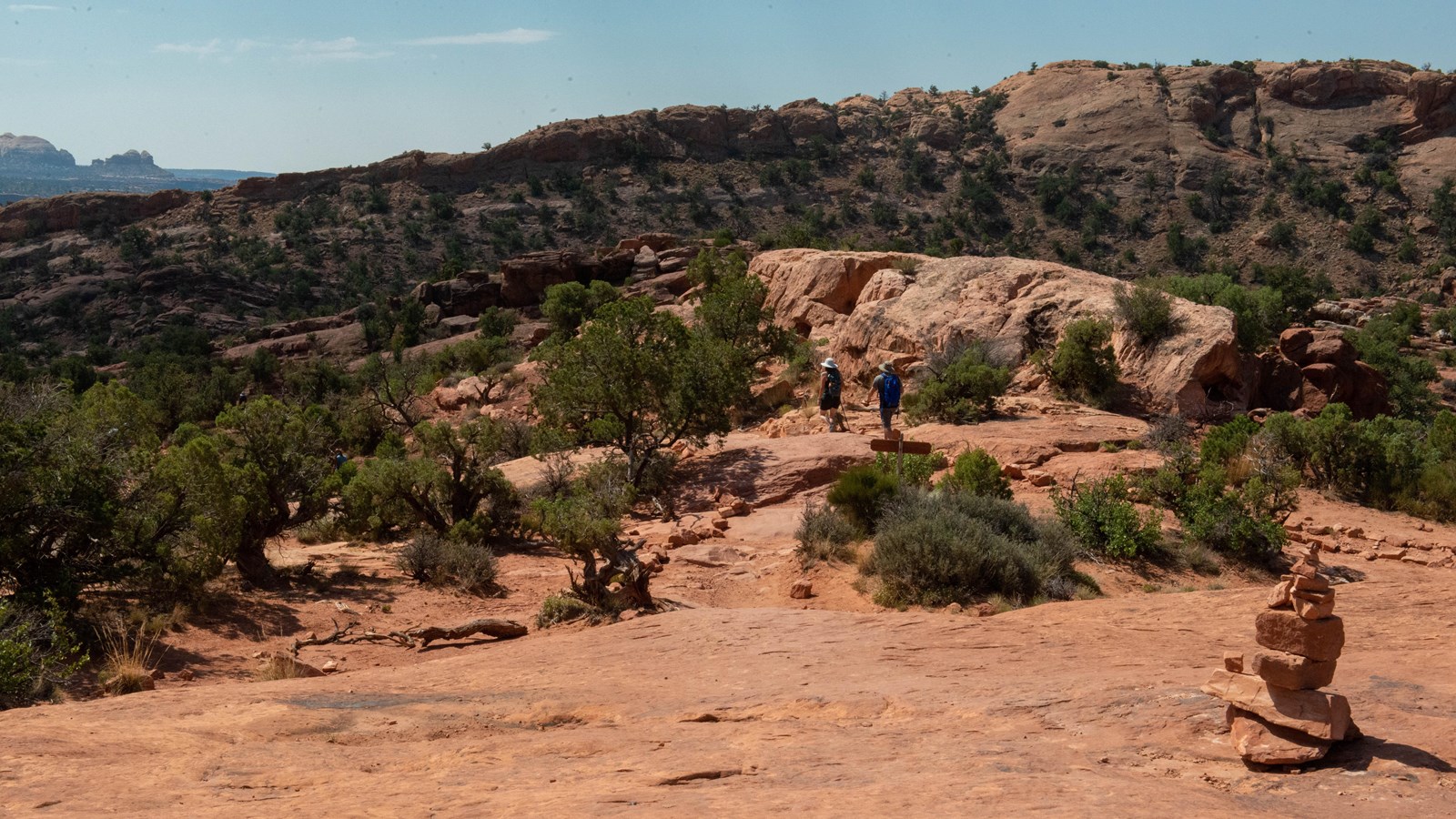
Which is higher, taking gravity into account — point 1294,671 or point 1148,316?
point 1148,316

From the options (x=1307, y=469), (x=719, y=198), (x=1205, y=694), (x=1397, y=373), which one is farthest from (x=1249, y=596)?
(x=719, y=198)

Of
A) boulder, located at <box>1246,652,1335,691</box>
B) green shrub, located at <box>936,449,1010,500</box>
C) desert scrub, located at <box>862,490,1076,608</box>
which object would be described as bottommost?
desert scrub, located at <box>862,490,1076,608</box>

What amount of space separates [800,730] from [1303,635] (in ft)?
8.48

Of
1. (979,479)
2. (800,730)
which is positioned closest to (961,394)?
(979,479)

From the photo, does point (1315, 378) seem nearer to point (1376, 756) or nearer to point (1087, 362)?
point (1087, 362)

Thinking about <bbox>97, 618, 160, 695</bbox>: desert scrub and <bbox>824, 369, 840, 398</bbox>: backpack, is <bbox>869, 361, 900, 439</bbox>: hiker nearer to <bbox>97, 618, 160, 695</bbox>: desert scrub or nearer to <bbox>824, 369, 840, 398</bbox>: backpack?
<bbox>824, 369, 840, 398</bbox>: backpack

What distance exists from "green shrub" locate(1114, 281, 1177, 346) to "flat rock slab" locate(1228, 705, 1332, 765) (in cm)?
1482

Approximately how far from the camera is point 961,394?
1744 centimetres

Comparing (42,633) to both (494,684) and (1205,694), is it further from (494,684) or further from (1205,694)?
(1205,694)

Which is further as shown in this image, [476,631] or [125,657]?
[476,631]

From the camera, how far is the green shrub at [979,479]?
42.0 feet

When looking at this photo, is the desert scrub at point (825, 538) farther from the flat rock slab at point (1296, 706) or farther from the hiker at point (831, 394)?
the flat rock slab at point (1296, 706)

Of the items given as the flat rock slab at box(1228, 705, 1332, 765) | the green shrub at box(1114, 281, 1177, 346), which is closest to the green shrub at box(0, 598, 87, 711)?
the flat rock slab at box(1228, 705, 1332, 765)

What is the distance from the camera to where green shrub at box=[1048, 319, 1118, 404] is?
705 inches
